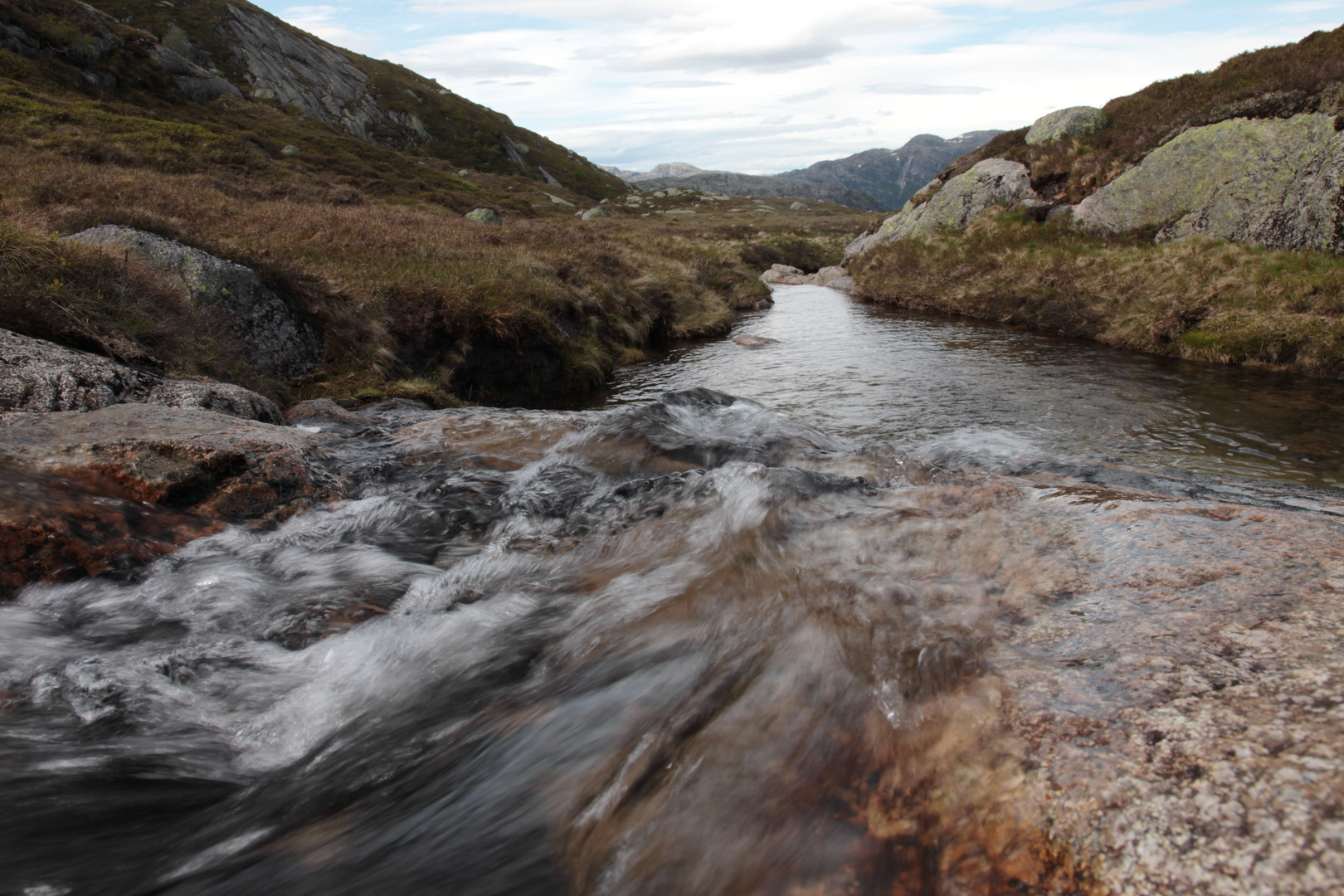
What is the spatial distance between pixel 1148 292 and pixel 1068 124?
537 inches

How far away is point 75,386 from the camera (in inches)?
235

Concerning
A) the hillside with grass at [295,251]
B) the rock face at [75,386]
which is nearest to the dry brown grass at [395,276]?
the hillside with grass at [295,251]

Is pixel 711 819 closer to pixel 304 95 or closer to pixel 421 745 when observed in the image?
pixel 421 745

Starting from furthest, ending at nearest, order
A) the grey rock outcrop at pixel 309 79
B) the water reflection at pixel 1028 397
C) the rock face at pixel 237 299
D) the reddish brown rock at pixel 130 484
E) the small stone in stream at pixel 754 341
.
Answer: the grey rock outcrop at pixel 309 79
the small stone in stream at pixel 754 341
the rock face at pixel 237 299
the water reflection at pixel 1028 397
the reddish brown rock at pixel 130 484

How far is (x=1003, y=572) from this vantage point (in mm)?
3963

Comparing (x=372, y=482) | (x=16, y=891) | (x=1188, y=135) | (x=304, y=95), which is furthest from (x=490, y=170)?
(x=16, y=891)

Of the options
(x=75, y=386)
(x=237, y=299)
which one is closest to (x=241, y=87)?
(x=237, y=299)

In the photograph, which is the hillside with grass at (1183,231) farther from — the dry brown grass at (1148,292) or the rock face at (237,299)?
the rock face at (237,299)

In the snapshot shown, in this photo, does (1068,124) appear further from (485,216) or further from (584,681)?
(584,681)

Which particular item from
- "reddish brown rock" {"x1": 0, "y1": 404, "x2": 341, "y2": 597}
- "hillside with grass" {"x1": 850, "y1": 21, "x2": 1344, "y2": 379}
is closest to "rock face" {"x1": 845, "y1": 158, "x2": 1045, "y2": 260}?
"hillside with grass" {"x1": 850, "y1": 21, "x2": 1344, "y2": 379}

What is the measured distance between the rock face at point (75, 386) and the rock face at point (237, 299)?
245 centimetres

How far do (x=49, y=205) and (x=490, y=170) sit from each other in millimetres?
68459

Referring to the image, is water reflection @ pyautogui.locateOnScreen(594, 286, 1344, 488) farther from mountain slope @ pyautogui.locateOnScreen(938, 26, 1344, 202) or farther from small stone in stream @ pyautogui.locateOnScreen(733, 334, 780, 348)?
mountain slope @ pyautogui.locateOnScreen(938, 26, 1344, 202)

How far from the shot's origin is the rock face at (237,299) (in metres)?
9.09
